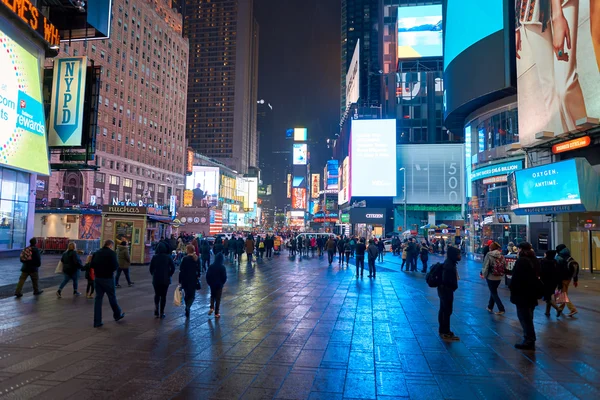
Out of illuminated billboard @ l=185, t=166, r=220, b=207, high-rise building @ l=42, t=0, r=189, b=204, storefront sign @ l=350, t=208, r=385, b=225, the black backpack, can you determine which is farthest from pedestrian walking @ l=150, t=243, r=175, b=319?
illuminated billboard @ l=185, t=166, r=220, b=207

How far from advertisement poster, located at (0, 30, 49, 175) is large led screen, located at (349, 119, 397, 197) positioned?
43.5 metres

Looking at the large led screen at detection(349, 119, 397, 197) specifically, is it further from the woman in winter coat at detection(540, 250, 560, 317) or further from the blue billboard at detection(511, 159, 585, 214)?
the woman in winter coat at detection(540, 250, 560, 317)

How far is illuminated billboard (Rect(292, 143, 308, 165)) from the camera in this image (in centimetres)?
16200

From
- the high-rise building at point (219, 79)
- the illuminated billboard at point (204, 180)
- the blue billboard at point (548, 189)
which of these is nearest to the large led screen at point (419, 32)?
the blue billboard at point (548, 189)

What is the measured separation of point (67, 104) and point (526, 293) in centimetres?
2808

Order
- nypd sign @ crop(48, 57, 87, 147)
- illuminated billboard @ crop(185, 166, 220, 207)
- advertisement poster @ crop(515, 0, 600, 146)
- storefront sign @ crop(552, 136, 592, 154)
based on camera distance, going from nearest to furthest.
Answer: advertisement poster @ crop(515, 0, 600, 146) < storefront sign @ crop(552, 136, 592, 154) < nypd sign @ crop(48, 57, 87, 147) < illuminated billboard @ crop(185, 166, 220, 207)

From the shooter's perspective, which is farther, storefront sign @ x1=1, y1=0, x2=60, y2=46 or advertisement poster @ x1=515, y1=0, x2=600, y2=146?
storefront sign @ x1=1, y1=0, x2=60, y2=46

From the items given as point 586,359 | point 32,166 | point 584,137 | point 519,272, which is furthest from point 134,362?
point 584,137

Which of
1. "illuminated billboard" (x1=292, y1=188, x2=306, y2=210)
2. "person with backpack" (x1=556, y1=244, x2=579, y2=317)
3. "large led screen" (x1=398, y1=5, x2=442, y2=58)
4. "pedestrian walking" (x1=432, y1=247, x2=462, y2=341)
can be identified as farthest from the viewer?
"illuminated billboard" (x1=292, y1=188, x2=306, y2=210)

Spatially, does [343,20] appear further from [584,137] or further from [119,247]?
[119,247]

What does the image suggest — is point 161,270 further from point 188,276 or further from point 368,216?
point 368,216

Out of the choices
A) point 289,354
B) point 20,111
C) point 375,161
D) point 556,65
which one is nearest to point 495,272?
point 289,354

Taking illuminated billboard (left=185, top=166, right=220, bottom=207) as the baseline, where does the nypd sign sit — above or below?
below

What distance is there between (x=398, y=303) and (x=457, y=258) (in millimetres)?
4197
